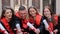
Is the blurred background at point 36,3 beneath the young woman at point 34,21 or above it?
beneath

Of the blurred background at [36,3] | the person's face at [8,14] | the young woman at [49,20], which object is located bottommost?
the blurred background at [36,3]

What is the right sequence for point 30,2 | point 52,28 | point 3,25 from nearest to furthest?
1. point 3,25
2. point 52,28
3. point 30,2

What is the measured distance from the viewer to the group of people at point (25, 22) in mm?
4875

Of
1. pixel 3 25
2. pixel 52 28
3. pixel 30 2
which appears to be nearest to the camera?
pixel 3 25

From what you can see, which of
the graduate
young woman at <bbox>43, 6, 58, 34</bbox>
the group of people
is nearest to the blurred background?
young woman at <bbox>43, 6, 58, 34</bbox>

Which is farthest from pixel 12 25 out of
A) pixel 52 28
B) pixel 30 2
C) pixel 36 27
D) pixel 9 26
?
pixel 30 2

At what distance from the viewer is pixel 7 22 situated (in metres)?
4.89

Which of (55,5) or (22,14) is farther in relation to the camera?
(55,5)

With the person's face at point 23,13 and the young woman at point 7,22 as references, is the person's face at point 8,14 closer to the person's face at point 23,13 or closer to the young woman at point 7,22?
the young woman at point 7,22

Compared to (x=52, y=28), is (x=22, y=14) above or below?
above

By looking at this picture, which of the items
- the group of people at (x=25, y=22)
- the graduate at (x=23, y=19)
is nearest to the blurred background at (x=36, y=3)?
the group of people at (x=25, y=22)

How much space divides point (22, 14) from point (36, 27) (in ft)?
1.23

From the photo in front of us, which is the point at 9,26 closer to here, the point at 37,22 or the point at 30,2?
the point at 37,22

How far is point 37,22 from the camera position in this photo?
5082 mm
